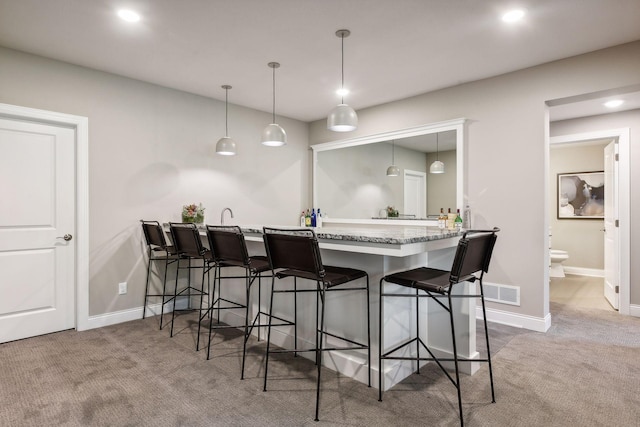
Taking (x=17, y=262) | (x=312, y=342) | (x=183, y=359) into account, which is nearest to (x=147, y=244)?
(x=17, y=262)

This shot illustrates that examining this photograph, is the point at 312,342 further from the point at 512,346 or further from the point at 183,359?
the point at 512,346

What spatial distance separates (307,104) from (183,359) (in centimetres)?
340

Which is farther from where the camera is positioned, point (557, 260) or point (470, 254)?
point (557, 260)

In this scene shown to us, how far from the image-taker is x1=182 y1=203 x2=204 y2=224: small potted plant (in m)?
3.99

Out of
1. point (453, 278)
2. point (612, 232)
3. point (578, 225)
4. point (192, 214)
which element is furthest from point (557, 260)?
point (192, 214)

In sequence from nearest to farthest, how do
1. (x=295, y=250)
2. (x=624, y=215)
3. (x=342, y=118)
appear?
(x=295, y=250), (x=342, y=118), (x=624, y=215)

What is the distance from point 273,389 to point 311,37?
2.66 meters

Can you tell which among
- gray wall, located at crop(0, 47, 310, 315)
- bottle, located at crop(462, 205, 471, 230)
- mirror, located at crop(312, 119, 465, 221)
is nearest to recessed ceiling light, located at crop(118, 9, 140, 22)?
gray wall, located at crop(0, 47, 310, 315)

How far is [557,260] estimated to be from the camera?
6121mm

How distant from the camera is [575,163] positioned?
636cm

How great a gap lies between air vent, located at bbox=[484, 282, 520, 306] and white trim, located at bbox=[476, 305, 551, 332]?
113 millimetres

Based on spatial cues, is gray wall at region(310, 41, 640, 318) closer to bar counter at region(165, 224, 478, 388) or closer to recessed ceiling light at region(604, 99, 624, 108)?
recessed ceiling light at region(604, 99, 624, 108)

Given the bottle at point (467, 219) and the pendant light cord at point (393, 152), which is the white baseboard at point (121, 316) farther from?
the bottle at point (467, 219)

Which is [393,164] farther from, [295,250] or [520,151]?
[295,250]
